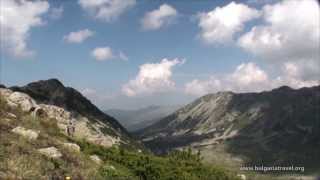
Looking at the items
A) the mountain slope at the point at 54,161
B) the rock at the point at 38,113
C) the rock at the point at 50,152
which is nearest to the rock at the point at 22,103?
the rock at the point at 38,113

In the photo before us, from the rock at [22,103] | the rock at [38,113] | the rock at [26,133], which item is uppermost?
the rock at [22,103]

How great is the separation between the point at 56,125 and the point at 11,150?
25.5 meters

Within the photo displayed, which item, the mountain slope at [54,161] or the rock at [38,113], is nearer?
the mountain slope at [54,161]

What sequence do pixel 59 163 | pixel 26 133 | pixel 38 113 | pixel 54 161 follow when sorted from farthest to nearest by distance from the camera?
pixel 38 113 < pixel 26 133 < pixel 59 163 < pixel 54 161

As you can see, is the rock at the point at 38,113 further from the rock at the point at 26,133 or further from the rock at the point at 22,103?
the rock at the point at 26,133

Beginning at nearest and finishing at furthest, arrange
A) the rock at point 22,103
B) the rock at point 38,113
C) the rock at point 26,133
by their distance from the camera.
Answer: the rock at point 26,133 < the rock at point 38,113 < the rock at point 22,103

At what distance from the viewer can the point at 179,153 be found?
313 feet

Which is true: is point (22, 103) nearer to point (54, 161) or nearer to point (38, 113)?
point (38, 113)

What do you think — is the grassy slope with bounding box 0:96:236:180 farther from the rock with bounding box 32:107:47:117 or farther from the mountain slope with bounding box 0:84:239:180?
the rock with bounding box 32:107:47:117

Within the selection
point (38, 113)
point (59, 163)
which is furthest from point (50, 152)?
point (38, 113)

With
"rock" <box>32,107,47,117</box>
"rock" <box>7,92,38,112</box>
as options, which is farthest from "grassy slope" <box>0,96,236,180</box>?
"rock" <box>7,92,38,112</box>

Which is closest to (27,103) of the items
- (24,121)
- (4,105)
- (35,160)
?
(4,105)

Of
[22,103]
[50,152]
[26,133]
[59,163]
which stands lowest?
[59,163]

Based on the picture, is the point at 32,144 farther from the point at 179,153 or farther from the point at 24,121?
the point at 179,153
